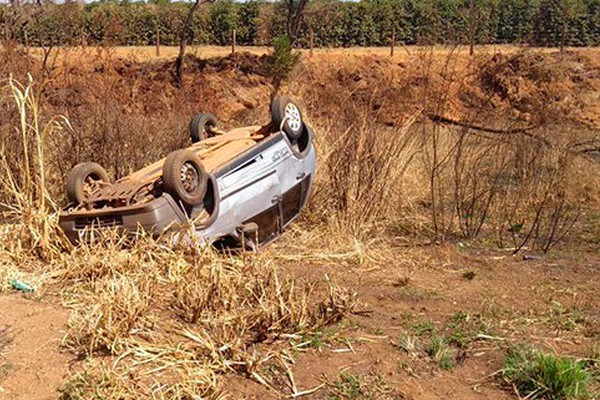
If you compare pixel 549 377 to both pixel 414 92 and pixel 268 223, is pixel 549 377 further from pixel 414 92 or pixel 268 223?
pixel 414 92

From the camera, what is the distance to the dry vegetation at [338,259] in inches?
170

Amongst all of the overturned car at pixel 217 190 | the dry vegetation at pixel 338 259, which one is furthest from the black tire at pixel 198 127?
the dry vegetation at pixel 338 259

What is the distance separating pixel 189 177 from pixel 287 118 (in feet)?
5.52

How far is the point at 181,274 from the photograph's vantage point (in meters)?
5.54

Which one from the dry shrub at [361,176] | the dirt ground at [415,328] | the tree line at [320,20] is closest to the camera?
the dirt ground at [415,328]

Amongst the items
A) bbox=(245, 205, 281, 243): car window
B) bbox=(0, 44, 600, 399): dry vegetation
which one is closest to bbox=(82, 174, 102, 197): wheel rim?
bbox=(0, 44, 600, 399): dry vegetation

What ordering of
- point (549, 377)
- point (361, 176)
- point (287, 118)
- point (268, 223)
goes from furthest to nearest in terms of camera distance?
point (361, 176), point (287, 118), point (268, 223), point (549, 377)

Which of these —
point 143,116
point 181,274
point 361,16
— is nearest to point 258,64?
point 361,16

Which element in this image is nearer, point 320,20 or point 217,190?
point 217,190

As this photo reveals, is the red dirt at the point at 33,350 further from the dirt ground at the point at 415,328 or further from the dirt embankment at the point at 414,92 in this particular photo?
the dirt embankment at the point at 414,92

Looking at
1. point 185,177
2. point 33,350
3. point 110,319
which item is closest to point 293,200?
point 185,177

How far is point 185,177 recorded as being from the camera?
669cm

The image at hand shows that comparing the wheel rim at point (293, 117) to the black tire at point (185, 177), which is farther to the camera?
the wheel rim at point (293, 117)

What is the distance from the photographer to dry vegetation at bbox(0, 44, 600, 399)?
431 cm
